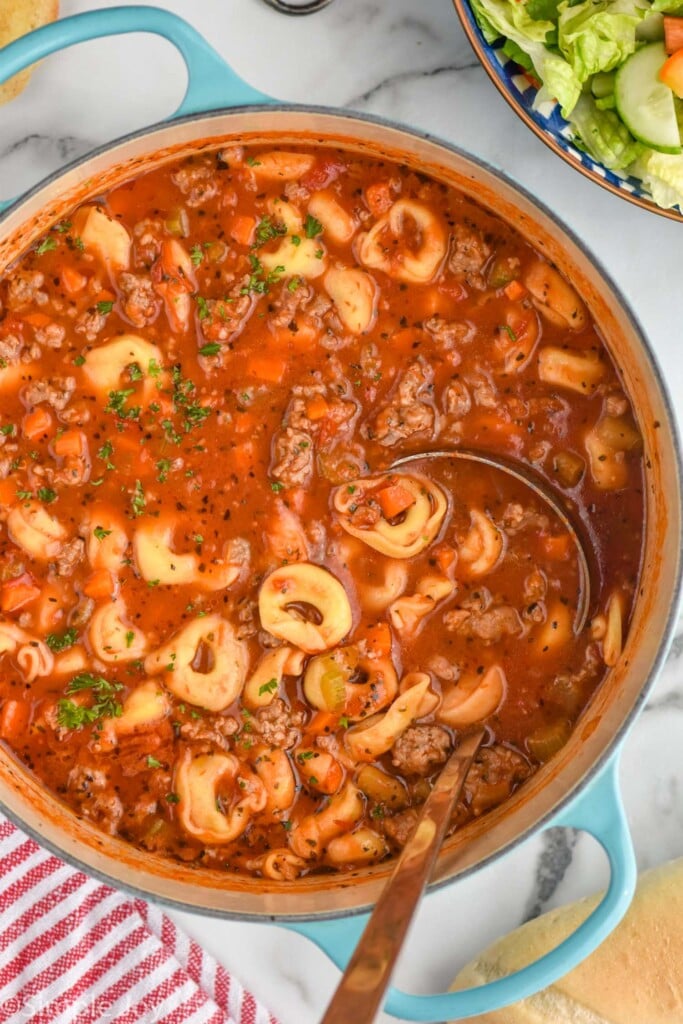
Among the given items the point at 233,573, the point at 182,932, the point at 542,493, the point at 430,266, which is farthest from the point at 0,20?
the point at 182,932

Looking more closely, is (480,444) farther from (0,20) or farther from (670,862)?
(0,20)

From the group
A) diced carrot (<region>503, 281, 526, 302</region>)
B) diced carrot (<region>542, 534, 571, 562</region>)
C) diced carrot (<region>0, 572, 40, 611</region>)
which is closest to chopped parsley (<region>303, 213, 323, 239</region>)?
diced carrot (<region>503, 281, 526, 302</region>)

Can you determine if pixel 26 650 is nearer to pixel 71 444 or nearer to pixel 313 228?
pixel 71 444

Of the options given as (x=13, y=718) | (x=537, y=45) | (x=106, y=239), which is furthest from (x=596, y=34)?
(x=13, y=718)

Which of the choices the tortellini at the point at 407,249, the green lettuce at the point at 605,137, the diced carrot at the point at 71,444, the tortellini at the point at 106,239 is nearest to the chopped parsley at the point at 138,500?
the diced carrot at the point at 71,444

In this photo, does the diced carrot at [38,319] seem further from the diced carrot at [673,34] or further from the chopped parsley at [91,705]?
the diced carrot at [673,34]

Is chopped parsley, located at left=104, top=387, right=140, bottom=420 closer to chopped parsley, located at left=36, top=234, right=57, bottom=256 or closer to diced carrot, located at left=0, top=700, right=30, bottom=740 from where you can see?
chopped parsley, located at left=36, top=234, right=57, bottom=256
